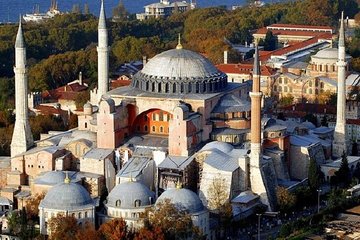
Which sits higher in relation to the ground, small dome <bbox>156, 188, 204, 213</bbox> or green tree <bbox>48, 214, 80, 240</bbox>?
small dome <bbox>156, 188, 204, 213</bbox>

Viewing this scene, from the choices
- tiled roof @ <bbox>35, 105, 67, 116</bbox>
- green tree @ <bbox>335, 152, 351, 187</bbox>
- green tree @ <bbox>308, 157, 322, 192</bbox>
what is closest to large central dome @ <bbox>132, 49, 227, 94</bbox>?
green tree @ <bbox>308, 157, 322, 192</bbox>

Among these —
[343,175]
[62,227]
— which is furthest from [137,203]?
[343,175]

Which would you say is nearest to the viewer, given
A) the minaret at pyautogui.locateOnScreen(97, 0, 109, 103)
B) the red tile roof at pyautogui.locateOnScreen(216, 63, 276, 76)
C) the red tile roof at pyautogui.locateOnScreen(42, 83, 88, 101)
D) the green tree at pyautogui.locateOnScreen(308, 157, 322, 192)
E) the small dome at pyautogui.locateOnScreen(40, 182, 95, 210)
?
the small dome at pyautogui.locateOnScreen(40, 182, 95, 210)

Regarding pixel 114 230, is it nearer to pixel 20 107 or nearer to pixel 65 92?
pixel 20 107

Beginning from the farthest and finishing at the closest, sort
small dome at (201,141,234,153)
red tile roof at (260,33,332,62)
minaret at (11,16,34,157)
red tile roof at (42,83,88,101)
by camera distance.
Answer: red tile roof at (260,33,332,62), red tile roof at (42,83,88,101), minaret at (11,16,34,157), small dome at (201,141,234,153)

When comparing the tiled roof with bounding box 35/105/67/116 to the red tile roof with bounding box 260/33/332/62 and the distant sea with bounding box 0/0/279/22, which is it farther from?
the distant sea with bounding box 0/0/279/22

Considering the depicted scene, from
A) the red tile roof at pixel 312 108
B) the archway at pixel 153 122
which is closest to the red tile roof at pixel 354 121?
the red tile roof at pixel 312 108

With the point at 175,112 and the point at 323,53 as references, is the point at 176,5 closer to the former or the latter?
the point at 323,53
